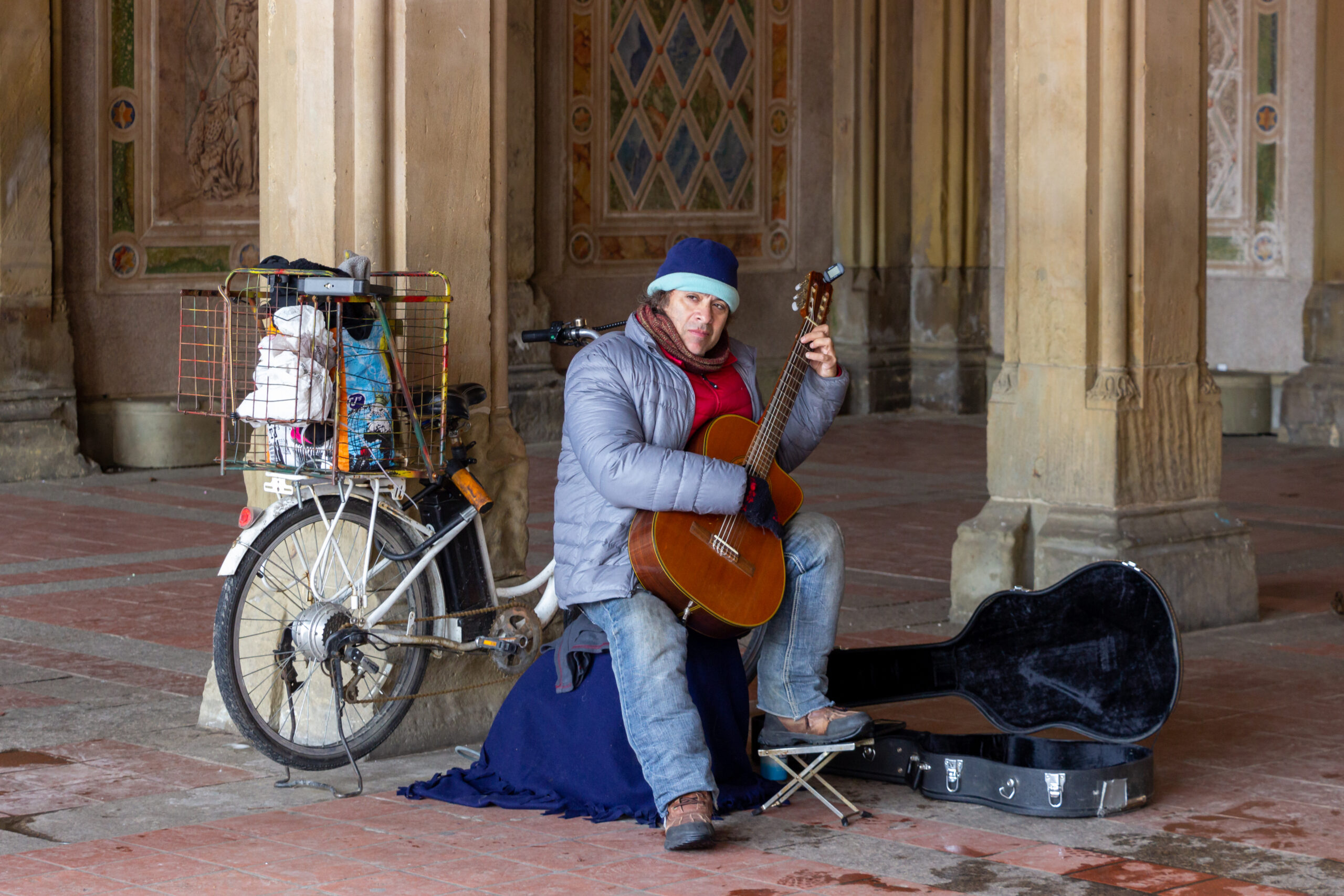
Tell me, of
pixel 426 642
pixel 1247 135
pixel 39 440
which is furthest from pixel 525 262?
pixel 426 642

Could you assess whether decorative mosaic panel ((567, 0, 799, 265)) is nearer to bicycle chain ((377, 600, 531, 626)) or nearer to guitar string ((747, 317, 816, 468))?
bicycle chain ((377, 600, 531, 626))

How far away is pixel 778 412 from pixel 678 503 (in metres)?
0.41

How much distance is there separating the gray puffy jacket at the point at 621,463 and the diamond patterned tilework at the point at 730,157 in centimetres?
1059

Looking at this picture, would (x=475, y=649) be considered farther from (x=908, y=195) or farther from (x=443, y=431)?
(x=908, y=195)

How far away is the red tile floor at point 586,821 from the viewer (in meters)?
4.05

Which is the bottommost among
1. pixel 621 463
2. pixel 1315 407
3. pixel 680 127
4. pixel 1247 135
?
pixel 1315 407

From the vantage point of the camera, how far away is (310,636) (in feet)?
15.6

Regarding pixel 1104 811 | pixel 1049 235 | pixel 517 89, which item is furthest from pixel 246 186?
pixel 1104 811

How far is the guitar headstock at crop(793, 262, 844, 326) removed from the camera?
4766 mm

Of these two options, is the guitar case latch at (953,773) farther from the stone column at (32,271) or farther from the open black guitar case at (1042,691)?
the stone column at (32,271)

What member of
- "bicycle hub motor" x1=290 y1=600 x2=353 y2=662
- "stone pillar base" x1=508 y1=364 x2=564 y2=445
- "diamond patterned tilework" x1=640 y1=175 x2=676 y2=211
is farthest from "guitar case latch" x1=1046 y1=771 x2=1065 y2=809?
"diamond patterned tilework" x1=640 y1=175 x2=676 y2=211

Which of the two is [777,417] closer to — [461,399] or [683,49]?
[461,399]

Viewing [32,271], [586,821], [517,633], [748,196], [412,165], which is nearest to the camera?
[586,821]

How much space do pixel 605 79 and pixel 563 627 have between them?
30.9 ft
